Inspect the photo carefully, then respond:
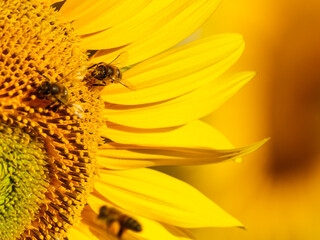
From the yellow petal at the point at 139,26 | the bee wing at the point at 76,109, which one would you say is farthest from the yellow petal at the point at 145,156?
the yellow petal at the point at 139,26

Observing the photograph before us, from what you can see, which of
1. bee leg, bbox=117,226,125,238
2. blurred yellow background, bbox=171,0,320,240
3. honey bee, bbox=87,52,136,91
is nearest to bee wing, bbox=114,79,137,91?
honey bee, bbox=87,52,136,91

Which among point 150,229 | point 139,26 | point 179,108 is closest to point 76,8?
point 139,26

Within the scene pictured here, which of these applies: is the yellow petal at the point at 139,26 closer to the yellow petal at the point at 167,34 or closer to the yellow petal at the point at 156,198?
the yellow petal at the point at 167,34

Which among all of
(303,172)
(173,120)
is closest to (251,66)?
(303,172)

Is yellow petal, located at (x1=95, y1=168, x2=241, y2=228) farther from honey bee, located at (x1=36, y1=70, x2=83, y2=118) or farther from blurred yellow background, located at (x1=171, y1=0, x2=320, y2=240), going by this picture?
blurred yellow background, located at (x1=171, y1=0, x2=320, y2=240)

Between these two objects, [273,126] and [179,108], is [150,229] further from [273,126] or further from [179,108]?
[273,126]

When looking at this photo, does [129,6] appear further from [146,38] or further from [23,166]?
[23,166]
